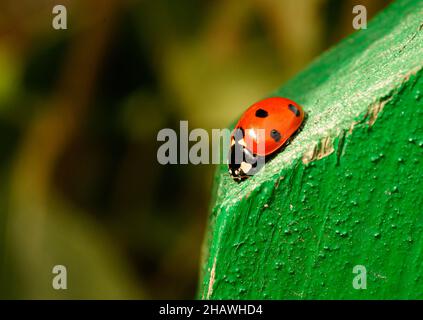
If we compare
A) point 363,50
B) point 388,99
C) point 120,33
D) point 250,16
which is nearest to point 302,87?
point 363,50

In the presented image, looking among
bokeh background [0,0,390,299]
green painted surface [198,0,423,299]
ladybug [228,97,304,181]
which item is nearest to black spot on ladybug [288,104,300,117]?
ladybug [228,97,304,181]

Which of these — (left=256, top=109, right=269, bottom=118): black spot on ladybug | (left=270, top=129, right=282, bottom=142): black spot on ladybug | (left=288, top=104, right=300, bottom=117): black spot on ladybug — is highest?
(left=256, top=109, right=269, bottom=118): black spot on ladybug

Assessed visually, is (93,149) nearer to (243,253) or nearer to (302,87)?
(302,87)

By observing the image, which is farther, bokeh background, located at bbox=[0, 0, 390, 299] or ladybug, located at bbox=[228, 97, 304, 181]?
bokeh background, located at bbox=[0, 0, 390, 299]

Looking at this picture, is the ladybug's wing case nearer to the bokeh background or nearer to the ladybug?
the ladybug

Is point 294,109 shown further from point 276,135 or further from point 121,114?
point 121,114

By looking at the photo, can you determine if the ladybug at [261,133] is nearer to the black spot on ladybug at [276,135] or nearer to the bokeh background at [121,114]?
the black spot on ladybug at [276,135]

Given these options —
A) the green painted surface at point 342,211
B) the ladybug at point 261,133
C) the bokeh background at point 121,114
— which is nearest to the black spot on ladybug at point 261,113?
the ladybug at point 261,133

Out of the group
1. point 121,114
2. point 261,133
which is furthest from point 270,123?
point 121,114
